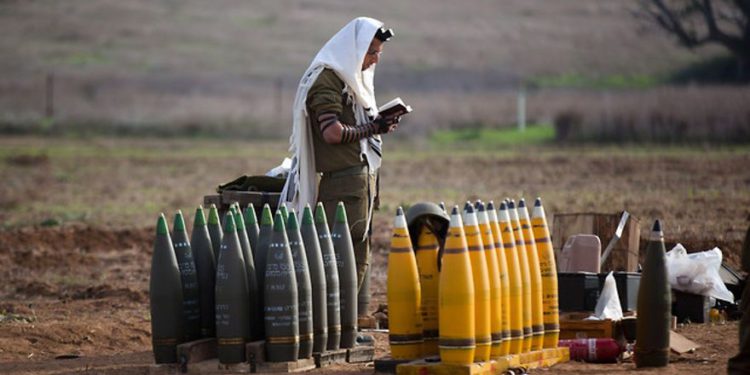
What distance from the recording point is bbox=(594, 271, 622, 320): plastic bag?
1004 centimetres

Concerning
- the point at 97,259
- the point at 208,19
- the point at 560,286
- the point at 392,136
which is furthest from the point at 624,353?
the point at 208,19

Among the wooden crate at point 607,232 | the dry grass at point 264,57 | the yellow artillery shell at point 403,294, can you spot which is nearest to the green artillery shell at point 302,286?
the yellow artillery shell at point 403,294

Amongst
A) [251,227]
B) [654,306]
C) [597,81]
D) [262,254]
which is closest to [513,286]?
[654,306]

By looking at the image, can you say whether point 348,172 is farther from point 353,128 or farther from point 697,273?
point 697,273

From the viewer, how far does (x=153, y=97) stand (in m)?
51.7

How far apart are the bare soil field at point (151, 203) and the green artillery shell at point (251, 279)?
678 millimetres

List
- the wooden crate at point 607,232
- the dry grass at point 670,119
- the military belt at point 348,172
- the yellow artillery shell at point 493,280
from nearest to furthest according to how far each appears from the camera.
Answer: the yellow artillery shell at point 493,280 → the military belt at point 348,172 → the wooden crate at point 607,232 → the dry grass at point 670,119

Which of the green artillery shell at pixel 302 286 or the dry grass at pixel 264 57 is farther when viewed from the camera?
the dry grass at pixel 264 57

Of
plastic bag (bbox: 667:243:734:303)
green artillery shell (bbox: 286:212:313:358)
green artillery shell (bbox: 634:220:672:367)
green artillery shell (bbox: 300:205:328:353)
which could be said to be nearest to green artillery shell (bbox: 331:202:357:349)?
green artillery shell (bbox: 300:205:328:353)

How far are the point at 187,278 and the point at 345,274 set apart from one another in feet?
3.62

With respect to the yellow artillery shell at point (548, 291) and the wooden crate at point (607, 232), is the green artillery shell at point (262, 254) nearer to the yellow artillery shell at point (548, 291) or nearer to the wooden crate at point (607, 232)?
the yellow artillery shell at point (548, 291)

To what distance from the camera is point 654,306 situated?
9.09 metres

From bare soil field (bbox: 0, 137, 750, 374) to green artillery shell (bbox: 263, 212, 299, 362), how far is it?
0.53m

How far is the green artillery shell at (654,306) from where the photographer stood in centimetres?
909
